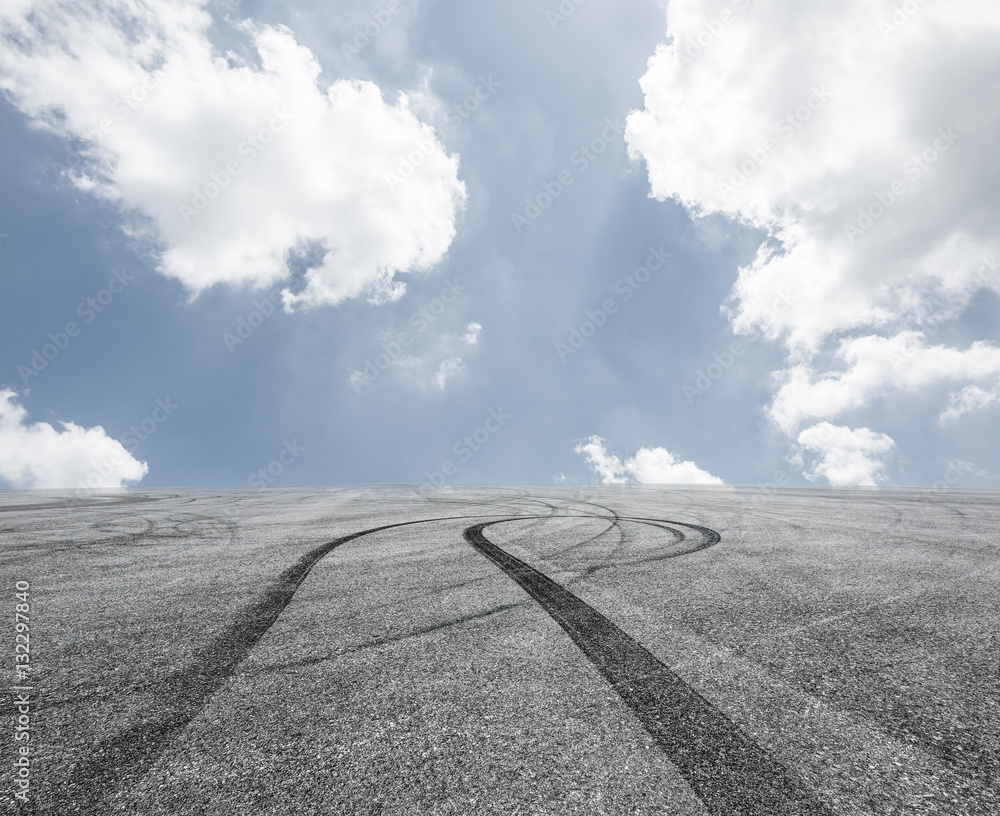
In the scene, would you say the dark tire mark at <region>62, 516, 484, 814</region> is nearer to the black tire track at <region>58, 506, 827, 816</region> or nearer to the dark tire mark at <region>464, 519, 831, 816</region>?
the black tire track at <region>58, 506, 827, 816</region>

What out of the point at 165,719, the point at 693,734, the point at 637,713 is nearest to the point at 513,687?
the point at 637,713

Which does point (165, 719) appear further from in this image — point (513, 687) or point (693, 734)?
point (693, 734)

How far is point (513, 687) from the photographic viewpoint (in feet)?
9.81

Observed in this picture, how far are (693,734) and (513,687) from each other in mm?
1105

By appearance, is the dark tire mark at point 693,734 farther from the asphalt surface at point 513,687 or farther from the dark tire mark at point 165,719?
the dark tire mark at point 165,719

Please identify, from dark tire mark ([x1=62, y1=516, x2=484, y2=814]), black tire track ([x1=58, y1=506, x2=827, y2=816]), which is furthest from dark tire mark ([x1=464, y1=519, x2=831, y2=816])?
dark tire mark ([x1=62, y1=516, x2=484, y2=814])

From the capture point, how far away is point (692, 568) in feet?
20.2

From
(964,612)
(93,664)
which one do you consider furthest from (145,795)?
(964,612)

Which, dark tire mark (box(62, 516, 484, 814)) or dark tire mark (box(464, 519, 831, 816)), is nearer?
dark tire mark (box(464, 519, 831, 816))

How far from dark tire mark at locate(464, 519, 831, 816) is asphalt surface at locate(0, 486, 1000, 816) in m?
0.01

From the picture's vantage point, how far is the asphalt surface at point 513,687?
7.05 feet

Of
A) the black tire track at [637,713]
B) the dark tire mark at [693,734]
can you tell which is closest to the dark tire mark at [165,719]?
the black tire track at [637,713]

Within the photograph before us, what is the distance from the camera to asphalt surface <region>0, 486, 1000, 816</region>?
215 cm

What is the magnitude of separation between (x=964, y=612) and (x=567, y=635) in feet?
13.8
